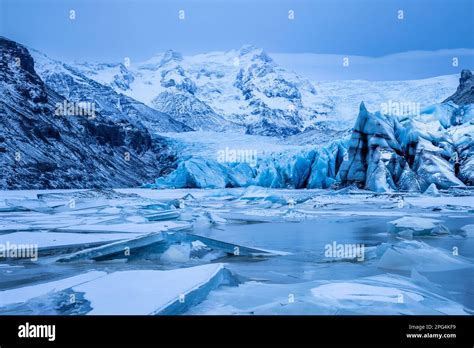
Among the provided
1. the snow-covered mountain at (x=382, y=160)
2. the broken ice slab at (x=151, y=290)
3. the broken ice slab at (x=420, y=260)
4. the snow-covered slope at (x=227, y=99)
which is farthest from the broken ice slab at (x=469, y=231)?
the snow-covered slope at (x=227, y=99)

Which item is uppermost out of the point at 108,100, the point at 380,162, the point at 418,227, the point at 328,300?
the point at 108,100

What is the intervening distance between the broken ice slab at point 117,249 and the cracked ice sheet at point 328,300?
3.61 ft

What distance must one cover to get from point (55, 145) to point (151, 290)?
10.6 metres

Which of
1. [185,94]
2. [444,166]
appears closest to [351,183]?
[444,166]

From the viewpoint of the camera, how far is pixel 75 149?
43.7ft

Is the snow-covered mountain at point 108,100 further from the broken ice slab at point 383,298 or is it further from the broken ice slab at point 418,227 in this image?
the broken ice slab at point 383,298

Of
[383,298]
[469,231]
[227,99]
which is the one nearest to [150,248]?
[383,298]

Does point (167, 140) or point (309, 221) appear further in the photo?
point (167, 140)

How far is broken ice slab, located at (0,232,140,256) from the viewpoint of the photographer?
11.7ft

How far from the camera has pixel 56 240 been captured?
150 inches

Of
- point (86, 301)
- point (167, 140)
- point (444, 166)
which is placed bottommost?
point (86, 301)

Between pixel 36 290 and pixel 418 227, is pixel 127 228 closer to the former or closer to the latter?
pixel 36 290
